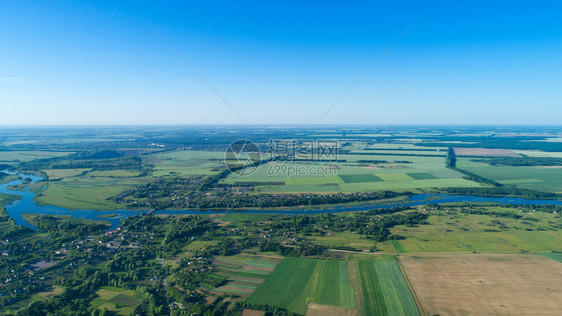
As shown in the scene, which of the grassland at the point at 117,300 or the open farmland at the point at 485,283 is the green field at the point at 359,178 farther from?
the grassland at the point at 117,300

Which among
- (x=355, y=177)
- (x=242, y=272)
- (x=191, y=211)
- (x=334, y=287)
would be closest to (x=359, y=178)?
(x=355, y=177)

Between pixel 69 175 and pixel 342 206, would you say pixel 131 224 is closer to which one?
pixel 342 206

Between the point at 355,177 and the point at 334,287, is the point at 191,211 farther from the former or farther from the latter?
the point at 355,177

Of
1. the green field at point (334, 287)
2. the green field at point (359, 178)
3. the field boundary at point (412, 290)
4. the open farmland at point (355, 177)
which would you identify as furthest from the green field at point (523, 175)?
→ the green field at point (334, 287)

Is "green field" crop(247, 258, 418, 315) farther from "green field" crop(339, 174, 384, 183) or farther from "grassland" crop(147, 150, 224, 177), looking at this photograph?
"grassland" crop(147, 150, 224, 177)

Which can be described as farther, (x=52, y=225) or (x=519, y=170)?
(x=519, y=170)

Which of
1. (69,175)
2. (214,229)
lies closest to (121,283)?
(214,229)
